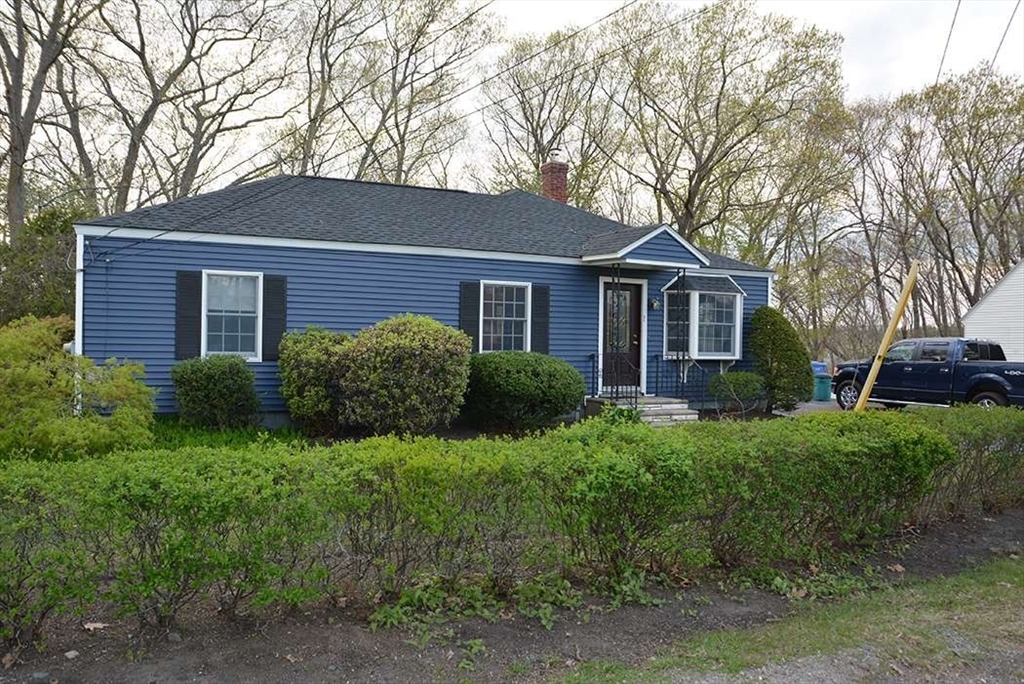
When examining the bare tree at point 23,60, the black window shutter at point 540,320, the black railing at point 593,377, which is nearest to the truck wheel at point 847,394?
Answer: the black railing at point 593,377

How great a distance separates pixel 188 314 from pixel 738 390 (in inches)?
388

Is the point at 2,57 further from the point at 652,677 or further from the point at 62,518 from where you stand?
the point at 652,677

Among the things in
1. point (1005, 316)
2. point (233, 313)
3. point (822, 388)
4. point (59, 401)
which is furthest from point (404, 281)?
point (1005, 316)

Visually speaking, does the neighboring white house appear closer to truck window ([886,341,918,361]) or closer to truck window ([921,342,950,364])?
truck window ([886,341,918,361])

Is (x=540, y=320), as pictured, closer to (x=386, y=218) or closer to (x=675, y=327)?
(x=675, y=327)

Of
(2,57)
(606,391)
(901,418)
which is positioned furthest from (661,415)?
(2,57)

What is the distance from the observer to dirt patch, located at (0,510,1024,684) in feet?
11.0

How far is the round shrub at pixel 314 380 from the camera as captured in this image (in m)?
10.6

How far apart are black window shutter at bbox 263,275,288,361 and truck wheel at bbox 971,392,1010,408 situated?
496 inches

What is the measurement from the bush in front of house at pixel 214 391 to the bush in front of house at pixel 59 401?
174cm

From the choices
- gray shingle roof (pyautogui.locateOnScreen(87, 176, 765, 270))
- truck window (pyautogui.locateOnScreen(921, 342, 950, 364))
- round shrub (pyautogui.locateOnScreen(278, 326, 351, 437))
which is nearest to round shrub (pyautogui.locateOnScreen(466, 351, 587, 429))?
round shrub (pyautogui.locateOnScreen(278, 326, 351, 437))

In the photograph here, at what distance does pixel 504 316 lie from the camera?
43.5 feet

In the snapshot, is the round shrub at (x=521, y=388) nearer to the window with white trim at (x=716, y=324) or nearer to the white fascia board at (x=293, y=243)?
the white fascia board at (x=293, y=243)

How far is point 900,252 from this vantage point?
31219mm
